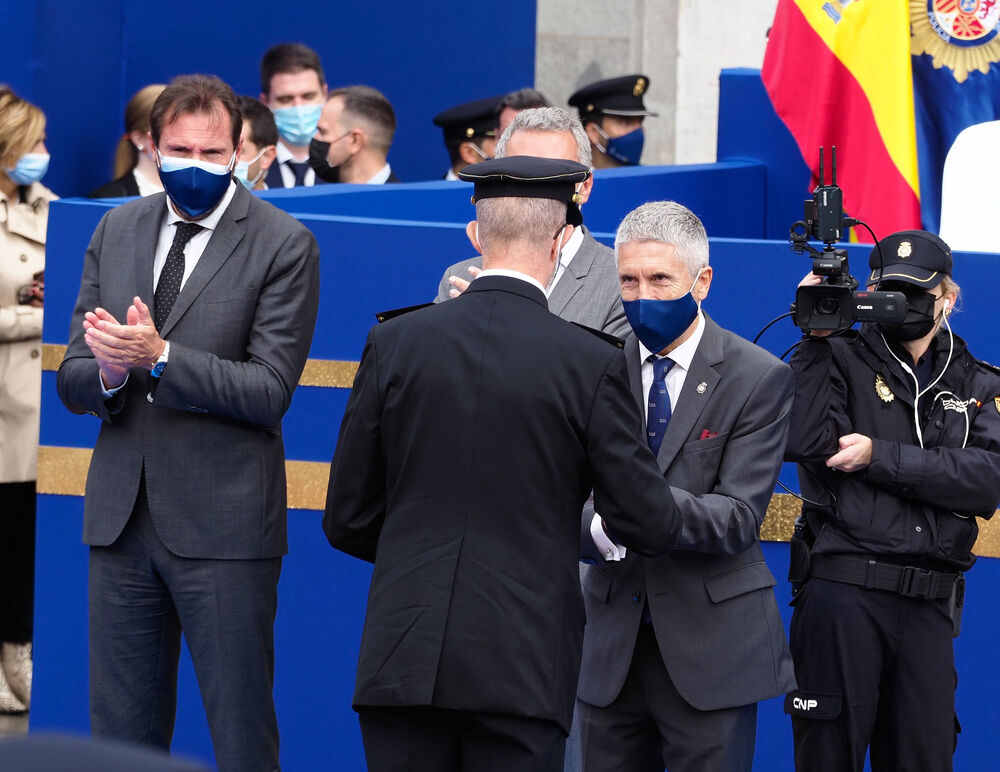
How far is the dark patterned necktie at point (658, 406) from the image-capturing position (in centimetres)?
354

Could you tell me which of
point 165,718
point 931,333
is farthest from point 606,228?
point 165,718

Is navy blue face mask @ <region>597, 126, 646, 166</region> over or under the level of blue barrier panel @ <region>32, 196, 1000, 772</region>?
over

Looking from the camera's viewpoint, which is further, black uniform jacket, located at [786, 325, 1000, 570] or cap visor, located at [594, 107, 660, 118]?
cap visor, located at [594, 107, 660, 118]

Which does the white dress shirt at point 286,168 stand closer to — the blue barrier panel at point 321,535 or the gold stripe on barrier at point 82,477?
the blue barrier panel at point 321,535

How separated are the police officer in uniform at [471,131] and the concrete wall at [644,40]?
342 cm

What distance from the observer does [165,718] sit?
13.3 ft

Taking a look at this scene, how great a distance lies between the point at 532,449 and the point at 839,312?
1.24m

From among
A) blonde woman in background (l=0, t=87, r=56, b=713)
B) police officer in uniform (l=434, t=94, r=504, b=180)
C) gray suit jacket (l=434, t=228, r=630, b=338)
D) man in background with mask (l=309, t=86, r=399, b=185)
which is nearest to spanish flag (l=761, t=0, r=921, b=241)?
police officer in uniform (l=434, t=94, r=504, b=180)

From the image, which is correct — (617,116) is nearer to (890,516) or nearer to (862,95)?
(862,95)

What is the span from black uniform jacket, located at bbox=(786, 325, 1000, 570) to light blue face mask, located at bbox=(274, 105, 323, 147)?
169 inches

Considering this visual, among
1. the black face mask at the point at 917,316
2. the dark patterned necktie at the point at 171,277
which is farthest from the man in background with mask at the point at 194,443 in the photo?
the black face mask at the point at 917,316

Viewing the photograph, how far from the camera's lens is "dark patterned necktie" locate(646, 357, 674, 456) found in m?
3.54

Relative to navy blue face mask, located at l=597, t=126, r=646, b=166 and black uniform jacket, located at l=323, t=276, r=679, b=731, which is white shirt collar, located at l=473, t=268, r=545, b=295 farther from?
navy blue face mask, located at l=597, t=126, r=646, b=166

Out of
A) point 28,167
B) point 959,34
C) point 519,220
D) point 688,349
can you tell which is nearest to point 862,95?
point 959,34
